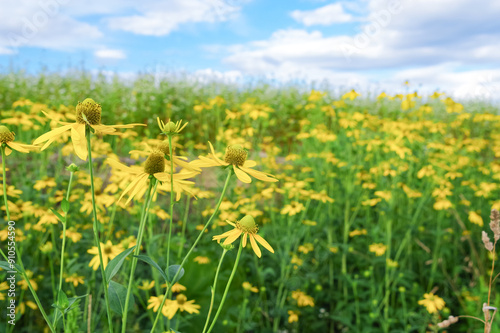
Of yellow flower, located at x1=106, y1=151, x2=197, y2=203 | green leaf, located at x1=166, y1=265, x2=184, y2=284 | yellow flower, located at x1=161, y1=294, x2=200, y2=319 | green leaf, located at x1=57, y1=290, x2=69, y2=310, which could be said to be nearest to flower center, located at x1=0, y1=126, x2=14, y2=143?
yellow flower, located at x1=106, y1=151, x2=197, y2=203

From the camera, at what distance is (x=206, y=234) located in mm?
3100

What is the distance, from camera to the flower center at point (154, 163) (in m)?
0.92

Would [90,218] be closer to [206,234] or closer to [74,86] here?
[206,234]

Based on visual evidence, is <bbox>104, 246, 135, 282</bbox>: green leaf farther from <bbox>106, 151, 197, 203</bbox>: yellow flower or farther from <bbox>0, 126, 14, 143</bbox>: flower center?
<bbox>0, 126, 14, 143</bbox>: flower center

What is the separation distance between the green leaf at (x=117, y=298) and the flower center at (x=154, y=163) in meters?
0.27

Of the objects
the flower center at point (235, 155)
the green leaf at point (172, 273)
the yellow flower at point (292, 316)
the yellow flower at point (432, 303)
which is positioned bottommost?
the yellow flower at point (292, 316)

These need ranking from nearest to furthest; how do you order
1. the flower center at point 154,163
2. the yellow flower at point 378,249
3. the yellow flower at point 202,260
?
the flower center at point 154,163
the yellow flower at point 202,260
the yellow flower at point 378,249

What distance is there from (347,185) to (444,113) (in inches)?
275

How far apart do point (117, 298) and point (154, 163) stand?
12.0 inches

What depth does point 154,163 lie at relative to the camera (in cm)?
93

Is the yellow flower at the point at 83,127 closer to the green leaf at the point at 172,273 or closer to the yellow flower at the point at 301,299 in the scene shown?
the green leaf at the point at 172,273

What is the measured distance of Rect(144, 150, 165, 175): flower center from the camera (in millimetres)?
919

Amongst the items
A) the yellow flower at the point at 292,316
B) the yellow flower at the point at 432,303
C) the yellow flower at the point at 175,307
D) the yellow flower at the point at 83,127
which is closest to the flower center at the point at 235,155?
the yellow flower at the point at 83,127

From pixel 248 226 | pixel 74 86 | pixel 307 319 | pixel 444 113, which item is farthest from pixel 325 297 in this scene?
pixel 444 113
